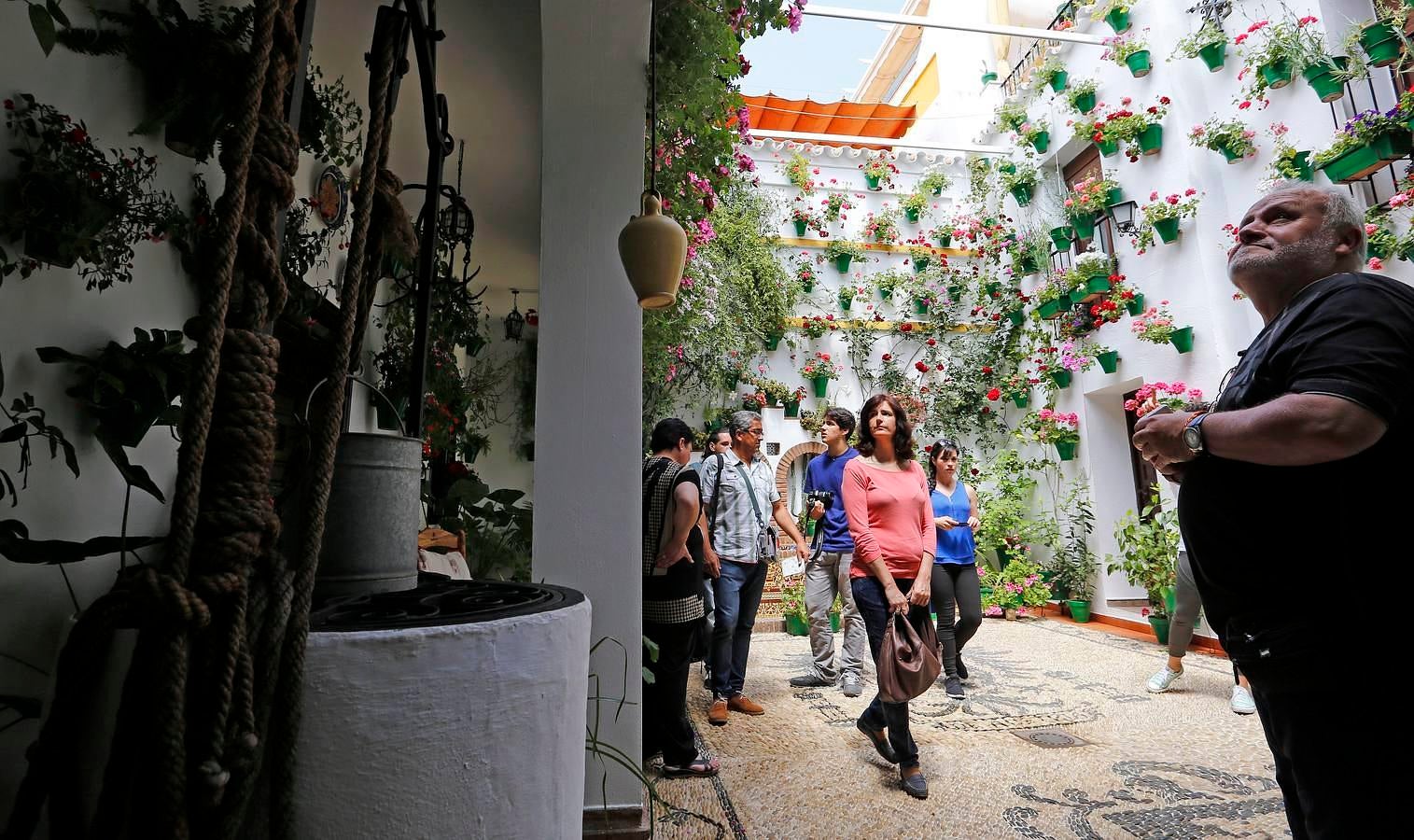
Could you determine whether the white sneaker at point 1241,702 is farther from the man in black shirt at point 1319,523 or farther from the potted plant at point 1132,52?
the potted plant at point 1132,52

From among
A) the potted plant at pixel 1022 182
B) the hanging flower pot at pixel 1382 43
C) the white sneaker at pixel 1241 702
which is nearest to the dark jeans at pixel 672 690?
the white sneaker at pixel 1241 702

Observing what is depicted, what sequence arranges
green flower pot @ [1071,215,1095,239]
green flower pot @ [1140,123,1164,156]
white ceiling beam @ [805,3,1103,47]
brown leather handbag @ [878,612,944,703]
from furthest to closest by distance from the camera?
green flower pot @ [1071,215,1095,239] → green flower pot @ [1140,123,1164,156] → white ceiling beam @ [805,3,1103,47] → brown leather handbag @ [878,612,944,703]

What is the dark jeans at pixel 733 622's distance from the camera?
154 inches

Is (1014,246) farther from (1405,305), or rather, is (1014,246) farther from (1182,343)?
(1405,305)

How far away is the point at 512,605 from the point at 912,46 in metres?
14.3

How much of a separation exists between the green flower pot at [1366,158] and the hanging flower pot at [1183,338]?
1581 millimetres

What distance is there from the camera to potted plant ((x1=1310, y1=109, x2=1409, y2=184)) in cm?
420

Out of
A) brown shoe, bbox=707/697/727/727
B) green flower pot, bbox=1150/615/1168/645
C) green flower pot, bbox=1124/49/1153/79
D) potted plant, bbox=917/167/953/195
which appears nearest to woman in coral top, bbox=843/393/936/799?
brown shoe, bbox=707/697/727/727

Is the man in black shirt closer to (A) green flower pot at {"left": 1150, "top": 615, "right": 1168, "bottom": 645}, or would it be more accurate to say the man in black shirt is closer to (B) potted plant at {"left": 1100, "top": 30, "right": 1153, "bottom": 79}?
(A) green flower pot at {"left": 1150, "top": 615, "right": 1168, "bottom": 645}

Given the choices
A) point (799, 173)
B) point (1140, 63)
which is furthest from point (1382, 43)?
point (799, 173)

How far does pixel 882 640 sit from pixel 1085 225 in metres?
6.21

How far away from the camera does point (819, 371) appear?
8.34 m

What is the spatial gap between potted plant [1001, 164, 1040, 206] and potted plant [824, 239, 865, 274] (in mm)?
1912

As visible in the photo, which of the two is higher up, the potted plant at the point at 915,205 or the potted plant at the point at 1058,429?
the potted plant at the point at 915,205
